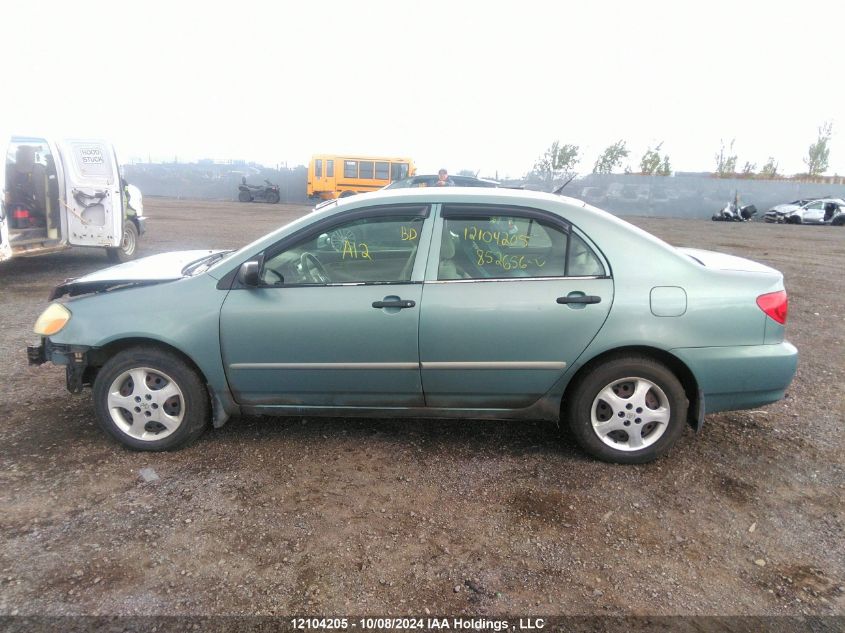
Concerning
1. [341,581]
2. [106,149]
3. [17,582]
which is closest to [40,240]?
[106,149]

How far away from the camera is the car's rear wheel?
3.16 meters

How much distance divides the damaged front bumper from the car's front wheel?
0.13 meters

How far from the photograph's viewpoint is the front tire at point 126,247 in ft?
31.3

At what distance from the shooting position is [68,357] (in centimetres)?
332

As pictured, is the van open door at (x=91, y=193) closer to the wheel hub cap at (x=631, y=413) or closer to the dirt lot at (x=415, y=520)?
the dirt lot at (x=415, y=520)

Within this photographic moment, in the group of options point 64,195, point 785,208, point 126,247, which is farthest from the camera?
point 785,208

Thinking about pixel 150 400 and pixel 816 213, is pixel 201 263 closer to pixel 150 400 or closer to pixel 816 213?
pixel 150 400

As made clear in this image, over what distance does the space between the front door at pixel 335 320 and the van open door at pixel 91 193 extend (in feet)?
22.3

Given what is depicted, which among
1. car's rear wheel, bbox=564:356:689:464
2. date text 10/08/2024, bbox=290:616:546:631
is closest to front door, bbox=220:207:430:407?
car's rear wheel, bbox=564:356:689:464

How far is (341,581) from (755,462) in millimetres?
2560

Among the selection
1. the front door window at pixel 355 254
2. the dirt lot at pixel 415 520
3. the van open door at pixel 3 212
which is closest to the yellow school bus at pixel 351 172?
the van open door at pixel 3 212

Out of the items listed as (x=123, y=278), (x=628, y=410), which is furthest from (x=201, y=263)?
(x=628, y=410)

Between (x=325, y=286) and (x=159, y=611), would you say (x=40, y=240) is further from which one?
(x=159, y=611)

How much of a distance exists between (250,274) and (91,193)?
22.7 ft
